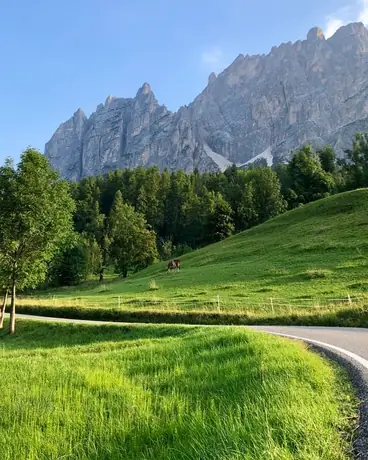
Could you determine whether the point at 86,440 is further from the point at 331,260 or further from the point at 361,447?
the point at 331,260

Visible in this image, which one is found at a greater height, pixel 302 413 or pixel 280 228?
pixel 280 228

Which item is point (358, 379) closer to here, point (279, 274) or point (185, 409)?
point (185, 409)

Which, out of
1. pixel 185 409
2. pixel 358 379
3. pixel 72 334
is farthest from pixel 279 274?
pixel 185 409

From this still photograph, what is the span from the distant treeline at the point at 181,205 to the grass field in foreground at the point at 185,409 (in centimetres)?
8147

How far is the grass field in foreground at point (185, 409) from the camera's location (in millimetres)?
4680

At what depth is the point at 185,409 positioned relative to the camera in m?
6.35

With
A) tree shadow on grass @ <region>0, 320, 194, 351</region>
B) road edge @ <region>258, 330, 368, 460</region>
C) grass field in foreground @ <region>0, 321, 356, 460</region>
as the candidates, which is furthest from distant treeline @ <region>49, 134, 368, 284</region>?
grass field in foreground @ <region>0, 321, 356, 460</region>

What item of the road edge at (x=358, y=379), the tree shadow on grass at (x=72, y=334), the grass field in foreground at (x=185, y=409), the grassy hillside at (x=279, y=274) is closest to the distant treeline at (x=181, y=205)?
the grassy hillside at (x=279, y=274)

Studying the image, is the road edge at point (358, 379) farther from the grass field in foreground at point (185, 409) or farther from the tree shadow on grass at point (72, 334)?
the tree shadow on grass at point (72, 334)

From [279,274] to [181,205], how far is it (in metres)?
88.0

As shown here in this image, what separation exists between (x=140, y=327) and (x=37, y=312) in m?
18.9

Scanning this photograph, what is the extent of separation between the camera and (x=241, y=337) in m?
12.9

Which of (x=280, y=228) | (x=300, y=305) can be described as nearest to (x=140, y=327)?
(x=300, y=305)

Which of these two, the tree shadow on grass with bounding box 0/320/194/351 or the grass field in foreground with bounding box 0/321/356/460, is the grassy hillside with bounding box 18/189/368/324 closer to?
the tree shadow on grass with bounding box 0/320/194/351
